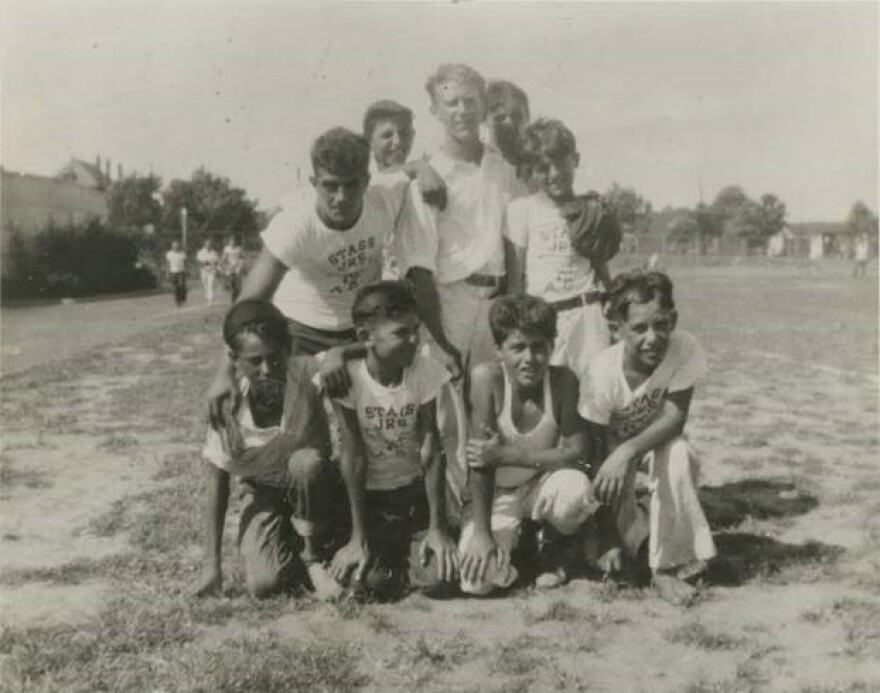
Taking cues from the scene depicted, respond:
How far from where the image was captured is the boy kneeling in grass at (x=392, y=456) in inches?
145

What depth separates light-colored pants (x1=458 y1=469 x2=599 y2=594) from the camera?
3721 millimetres

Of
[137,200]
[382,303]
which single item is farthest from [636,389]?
[137,200]

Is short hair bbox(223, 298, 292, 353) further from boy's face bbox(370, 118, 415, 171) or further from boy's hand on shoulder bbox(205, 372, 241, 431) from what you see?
boy's face bbox(370, 118, 415, 171)

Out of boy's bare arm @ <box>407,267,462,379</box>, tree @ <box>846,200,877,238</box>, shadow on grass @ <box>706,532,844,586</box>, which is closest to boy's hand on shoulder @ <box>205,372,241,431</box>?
boy's bare arm @ <box>407,267,462,379</box>

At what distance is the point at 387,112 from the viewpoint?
4.78 metres

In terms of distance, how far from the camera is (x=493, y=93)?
4.70m

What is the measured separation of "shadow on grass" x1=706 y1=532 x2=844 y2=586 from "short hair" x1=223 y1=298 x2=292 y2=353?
6.54 ft

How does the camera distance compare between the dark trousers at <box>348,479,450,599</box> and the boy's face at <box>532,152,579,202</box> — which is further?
the boy's face at <box>532,152,579,202</box>

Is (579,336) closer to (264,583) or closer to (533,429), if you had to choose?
(533,429)

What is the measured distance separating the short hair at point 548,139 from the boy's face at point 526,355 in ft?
3.07

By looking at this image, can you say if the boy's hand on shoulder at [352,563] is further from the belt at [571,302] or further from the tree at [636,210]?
the tree at [636,210]

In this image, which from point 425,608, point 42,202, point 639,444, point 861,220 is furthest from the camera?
point 861,220

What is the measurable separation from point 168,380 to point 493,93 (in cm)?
658

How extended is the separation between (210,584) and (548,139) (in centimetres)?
232
